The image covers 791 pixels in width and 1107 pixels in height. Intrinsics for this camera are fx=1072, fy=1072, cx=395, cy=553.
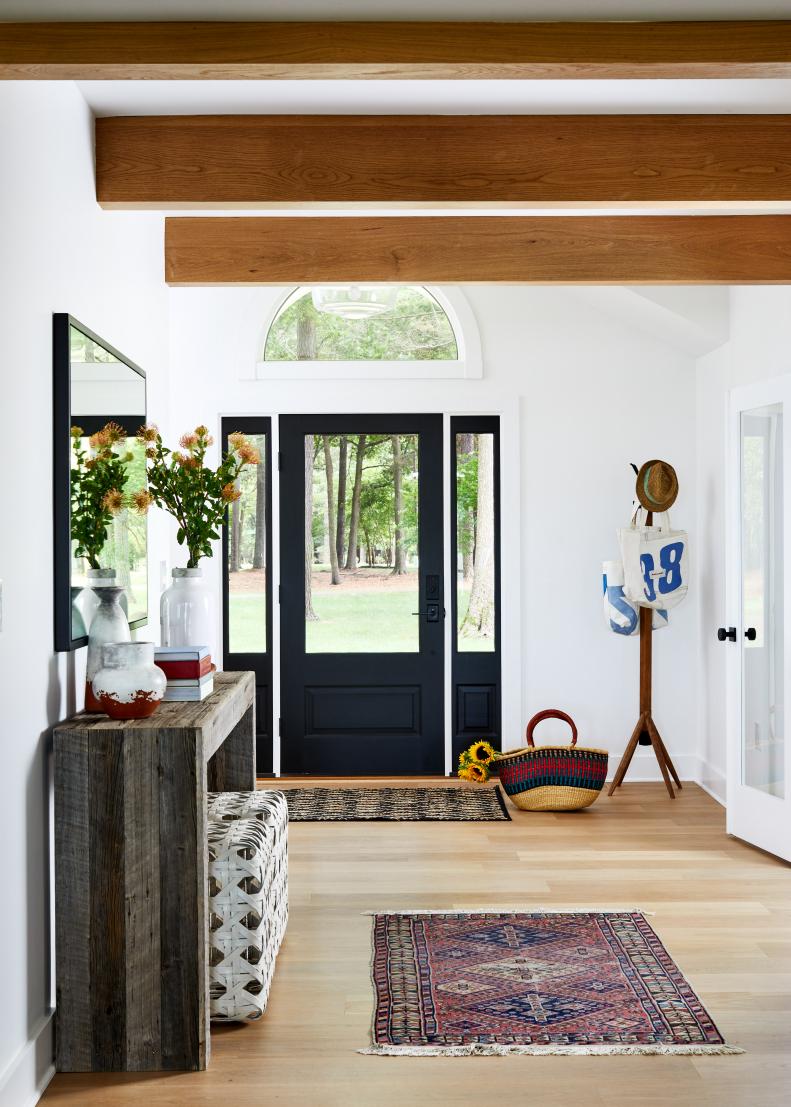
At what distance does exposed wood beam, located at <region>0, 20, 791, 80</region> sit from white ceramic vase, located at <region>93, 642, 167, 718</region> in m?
1.44

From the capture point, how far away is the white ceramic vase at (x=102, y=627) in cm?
300

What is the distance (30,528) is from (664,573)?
3.67 metres

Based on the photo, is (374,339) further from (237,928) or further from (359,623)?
(237,928)

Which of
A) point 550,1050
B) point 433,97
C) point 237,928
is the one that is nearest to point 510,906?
point 550,1050

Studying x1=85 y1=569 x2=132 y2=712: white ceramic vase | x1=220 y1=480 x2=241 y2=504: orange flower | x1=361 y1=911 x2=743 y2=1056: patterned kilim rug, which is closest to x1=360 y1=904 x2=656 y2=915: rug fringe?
x1=361 y1=911 x2=743 y2=1056: patterned kilim rug

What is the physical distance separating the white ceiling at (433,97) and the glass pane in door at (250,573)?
2971 mm

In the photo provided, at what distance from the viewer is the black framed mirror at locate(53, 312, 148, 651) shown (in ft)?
9.60

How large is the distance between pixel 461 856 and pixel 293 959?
1286 mm

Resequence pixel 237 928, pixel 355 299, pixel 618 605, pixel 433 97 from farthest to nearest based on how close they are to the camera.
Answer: pixel 618 605, pixel 355 299, pixel 433 97, pixel 237 928

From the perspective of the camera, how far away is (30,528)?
8.96ft

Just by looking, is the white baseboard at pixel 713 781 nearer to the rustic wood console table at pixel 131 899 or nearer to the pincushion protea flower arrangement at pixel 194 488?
the pincushion protea flower arrangement at pixel 194 488

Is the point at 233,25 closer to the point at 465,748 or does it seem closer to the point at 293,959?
the point at 293,959

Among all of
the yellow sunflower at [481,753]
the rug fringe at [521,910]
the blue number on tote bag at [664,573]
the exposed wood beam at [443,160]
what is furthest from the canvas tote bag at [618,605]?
the exposed wood beam at [443,160]

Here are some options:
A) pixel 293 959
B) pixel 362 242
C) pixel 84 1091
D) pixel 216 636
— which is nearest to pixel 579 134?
pixel 362 242
